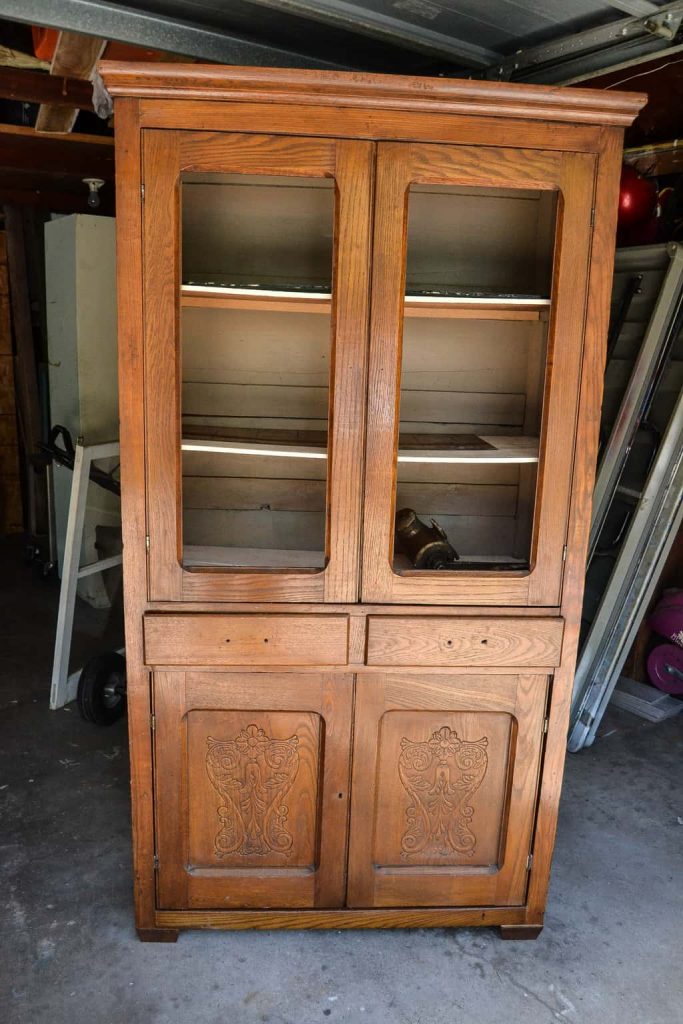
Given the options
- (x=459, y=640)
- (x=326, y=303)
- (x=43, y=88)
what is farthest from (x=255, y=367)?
(x=43, y=88)

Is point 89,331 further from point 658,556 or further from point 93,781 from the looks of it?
point 658,556

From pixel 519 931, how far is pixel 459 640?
873 mm

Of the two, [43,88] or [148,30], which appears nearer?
[148,30]

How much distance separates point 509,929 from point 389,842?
43cm

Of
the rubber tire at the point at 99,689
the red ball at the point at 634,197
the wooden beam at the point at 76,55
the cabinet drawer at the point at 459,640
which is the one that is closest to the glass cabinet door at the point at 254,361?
the cabinet drawer at the point at 459,640

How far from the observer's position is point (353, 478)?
1938 mm

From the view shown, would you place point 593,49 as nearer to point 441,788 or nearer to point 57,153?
point 441,788

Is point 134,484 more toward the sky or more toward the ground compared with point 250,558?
more toward the sky

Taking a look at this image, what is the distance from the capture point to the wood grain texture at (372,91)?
1714mm

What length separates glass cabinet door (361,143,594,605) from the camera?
1843 millimetres

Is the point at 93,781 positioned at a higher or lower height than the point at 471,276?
lower

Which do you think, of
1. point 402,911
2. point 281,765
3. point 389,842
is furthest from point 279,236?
point 402,911

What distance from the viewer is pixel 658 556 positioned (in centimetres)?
323

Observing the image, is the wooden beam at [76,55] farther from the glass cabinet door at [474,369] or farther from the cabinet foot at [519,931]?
the cabinet foot at [519,931]
